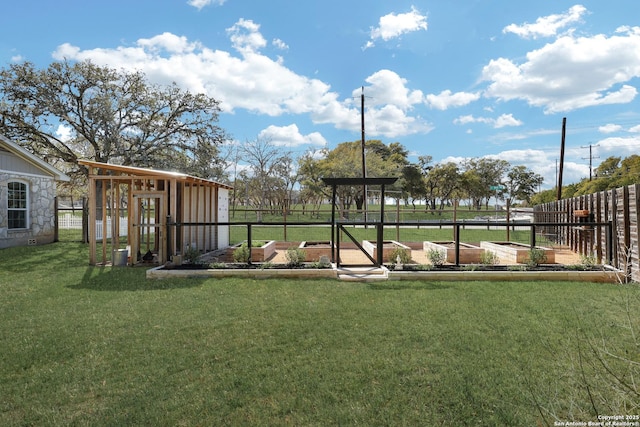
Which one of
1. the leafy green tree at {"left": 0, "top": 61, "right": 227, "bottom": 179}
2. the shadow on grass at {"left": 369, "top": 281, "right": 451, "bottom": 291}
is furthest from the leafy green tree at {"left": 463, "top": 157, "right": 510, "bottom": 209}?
the shadow on grass at {"left": 369, "top": 281, "right": 451, "bottom": 291}

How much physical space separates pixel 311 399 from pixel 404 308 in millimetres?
2646

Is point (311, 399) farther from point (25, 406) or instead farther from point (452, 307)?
point (452, 307)

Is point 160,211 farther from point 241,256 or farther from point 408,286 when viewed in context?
point 408,286

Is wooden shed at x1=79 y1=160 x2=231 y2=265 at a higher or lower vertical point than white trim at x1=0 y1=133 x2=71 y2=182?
lower

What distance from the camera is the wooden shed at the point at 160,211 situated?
28.9ft

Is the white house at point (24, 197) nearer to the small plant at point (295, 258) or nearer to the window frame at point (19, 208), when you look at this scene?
the window frame at point (19, 208)

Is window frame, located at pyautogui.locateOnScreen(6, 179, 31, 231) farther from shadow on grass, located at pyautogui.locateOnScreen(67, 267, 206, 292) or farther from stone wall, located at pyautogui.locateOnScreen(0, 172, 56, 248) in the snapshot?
shadow on grass, located at pyautogui.locateOnScreen(67, 267, 206, 292)

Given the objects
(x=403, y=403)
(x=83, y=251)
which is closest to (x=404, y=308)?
(x=403, y=403)

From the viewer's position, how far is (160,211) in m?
10.0

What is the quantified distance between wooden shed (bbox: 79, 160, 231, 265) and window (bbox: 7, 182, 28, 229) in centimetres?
359

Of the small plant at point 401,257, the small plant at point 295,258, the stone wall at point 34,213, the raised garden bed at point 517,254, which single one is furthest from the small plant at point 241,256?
the stone wall at point 34,213

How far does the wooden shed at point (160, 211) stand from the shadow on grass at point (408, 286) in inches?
144

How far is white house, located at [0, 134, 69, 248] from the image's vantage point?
1216 centimetres

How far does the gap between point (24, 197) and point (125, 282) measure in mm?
9003
